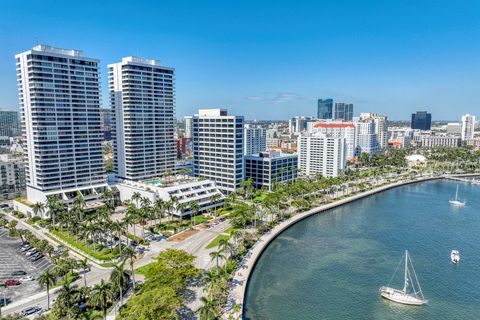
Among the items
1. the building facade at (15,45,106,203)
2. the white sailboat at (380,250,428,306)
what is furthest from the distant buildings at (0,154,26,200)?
the white sailboat at (380,250,428,306)

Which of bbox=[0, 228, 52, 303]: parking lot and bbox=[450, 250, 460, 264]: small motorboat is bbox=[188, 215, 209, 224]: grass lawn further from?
bbox=[450, 250, 460, 264]: small motorboat

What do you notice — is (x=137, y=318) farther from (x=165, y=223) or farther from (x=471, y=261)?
(x=471, y=261)

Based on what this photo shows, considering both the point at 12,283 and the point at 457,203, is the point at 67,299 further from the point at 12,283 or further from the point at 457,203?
the point at 457,203

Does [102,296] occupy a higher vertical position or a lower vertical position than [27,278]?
higher

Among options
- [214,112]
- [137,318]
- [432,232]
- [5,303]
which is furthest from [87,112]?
[432,232]

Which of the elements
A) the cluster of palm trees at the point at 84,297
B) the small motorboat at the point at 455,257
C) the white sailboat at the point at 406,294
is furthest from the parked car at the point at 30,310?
the small motorboat at the point at 455,257

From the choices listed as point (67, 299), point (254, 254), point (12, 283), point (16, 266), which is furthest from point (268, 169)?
point (67, 299)
